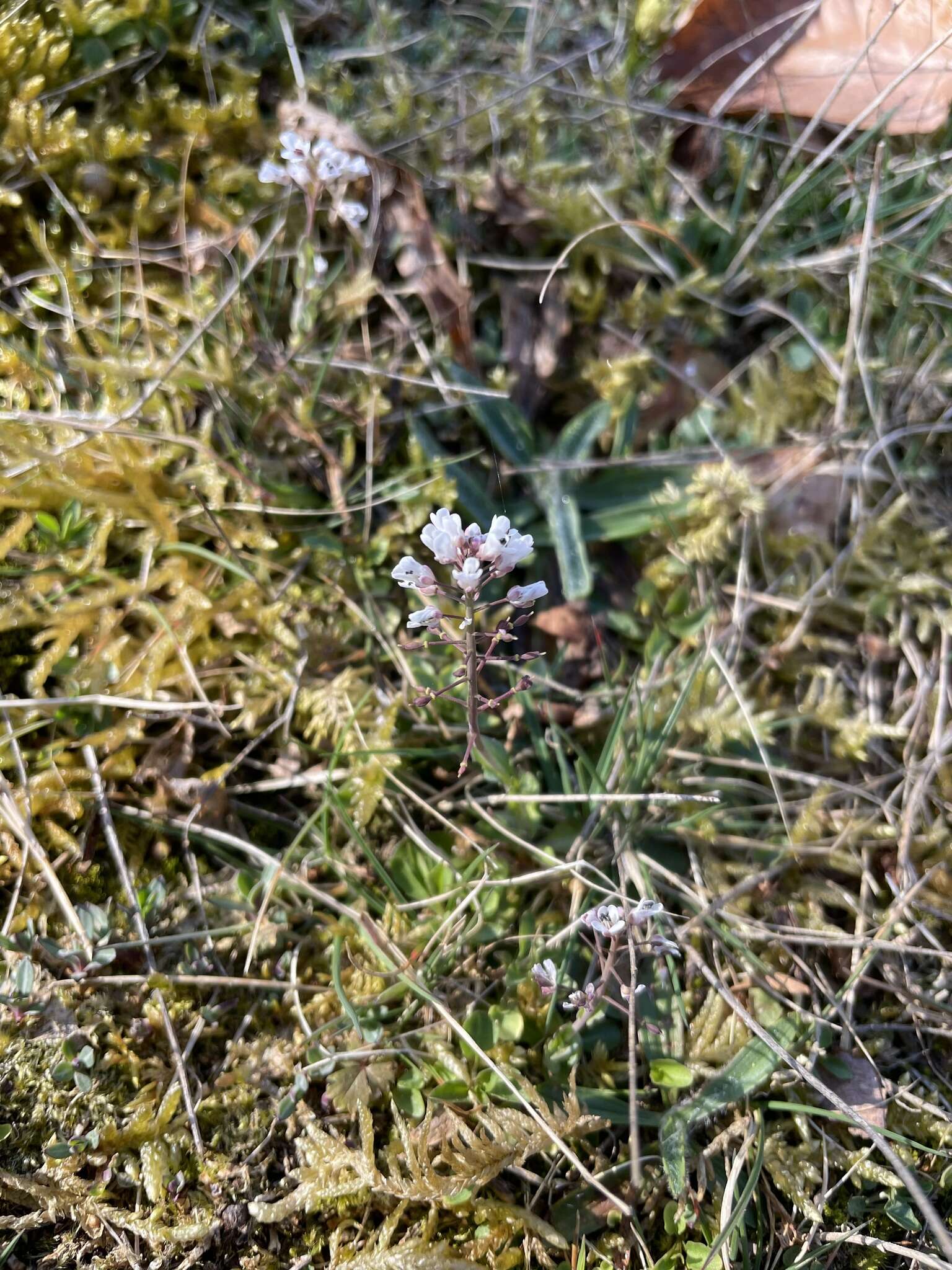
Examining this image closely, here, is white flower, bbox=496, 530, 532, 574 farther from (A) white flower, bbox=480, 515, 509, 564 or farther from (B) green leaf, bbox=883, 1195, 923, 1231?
(B) green leaf, bbox=883, 1195, 923, 1231

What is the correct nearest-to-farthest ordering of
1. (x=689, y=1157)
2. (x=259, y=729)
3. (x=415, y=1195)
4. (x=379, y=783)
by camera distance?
(x=415, y=1195) < (x=689, y=1157) < (x=379, y=783) < (x=259, y=729)

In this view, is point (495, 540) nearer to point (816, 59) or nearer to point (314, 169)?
point (314, 169)

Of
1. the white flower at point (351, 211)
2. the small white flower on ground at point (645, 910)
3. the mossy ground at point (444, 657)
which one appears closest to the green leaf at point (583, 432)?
the mossy ground at point (444, 657)

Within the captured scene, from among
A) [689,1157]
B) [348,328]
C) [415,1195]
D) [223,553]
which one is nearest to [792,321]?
[348,328]

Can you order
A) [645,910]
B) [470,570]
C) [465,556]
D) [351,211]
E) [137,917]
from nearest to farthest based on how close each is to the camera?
1. [470,570]
2. [465,556]
3. [645,910]
4. [137,917]
5. [351,211]

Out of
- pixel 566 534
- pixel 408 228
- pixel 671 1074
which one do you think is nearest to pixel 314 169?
pixel 408 228

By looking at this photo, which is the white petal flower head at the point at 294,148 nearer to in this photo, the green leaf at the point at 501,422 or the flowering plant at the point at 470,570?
the green leaf at the point at 501,422

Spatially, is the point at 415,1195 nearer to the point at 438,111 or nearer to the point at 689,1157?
the point at 689,1157
